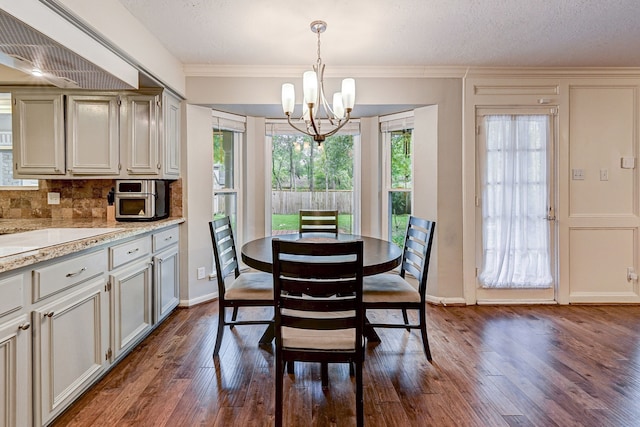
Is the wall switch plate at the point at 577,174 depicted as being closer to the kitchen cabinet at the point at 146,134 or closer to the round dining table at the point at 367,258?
the round dining table at the point at 367,258

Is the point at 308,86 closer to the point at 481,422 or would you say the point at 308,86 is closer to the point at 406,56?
the point at 406,56

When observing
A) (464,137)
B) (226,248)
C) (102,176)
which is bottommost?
(226,248)

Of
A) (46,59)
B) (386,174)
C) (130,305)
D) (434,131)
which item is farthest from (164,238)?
(434,131)

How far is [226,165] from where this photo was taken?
13.0 ft

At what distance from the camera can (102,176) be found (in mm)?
2984

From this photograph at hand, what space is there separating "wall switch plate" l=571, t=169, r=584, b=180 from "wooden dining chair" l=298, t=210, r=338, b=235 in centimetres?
242

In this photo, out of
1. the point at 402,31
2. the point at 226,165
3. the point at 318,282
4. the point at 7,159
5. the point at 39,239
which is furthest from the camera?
the point at 226,165

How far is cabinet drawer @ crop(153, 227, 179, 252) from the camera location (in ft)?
9.28

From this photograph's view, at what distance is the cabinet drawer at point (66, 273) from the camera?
5.19 feet

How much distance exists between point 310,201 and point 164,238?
1.76 metres

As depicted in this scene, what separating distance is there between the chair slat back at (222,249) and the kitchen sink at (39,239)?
25.3 inches

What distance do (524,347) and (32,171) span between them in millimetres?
4103

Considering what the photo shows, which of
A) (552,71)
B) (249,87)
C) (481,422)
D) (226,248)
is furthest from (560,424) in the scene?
(249,87)

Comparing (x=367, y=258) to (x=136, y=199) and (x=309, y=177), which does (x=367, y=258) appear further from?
(x=309, y=177)
